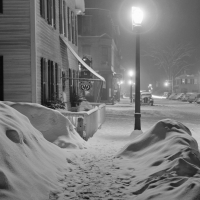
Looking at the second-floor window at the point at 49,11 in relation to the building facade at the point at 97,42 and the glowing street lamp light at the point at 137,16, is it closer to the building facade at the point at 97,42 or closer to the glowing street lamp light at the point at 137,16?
the glowing street lamp light at the point at 137,16

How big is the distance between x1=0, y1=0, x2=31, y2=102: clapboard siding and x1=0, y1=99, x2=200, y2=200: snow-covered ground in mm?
4101

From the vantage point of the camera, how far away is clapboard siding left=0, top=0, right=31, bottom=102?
13.3 metres

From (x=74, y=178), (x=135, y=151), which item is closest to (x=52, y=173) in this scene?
(x=74, y=178)

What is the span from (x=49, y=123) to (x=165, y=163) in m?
3.92

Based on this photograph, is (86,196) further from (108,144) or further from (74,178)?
(108,144)

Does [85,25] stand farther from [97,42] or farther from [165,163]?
[165,163]

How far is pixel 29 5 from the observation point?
1323cm

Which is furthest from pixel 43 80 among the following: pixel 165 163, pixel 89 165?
pixel 165 163

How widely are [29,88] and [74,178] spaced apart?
7516 mm

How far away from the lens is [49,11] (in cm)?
1598

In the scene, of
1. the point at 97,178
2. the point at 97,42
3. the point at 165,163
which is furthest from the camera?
the point at 97,42

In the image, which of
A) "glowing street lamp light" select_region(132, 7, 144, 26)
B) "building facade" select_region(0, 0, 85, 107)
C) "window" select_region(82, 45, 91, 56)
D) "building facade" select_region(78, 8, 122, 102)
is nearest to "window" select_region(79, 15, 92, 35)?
"building facade" select_region(78, 8, 122, 102)

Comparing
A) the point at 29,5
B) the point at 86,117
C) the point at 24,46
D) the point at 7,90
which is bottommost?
the point at 86,117

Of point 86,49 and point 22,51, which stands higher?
point 86,49
